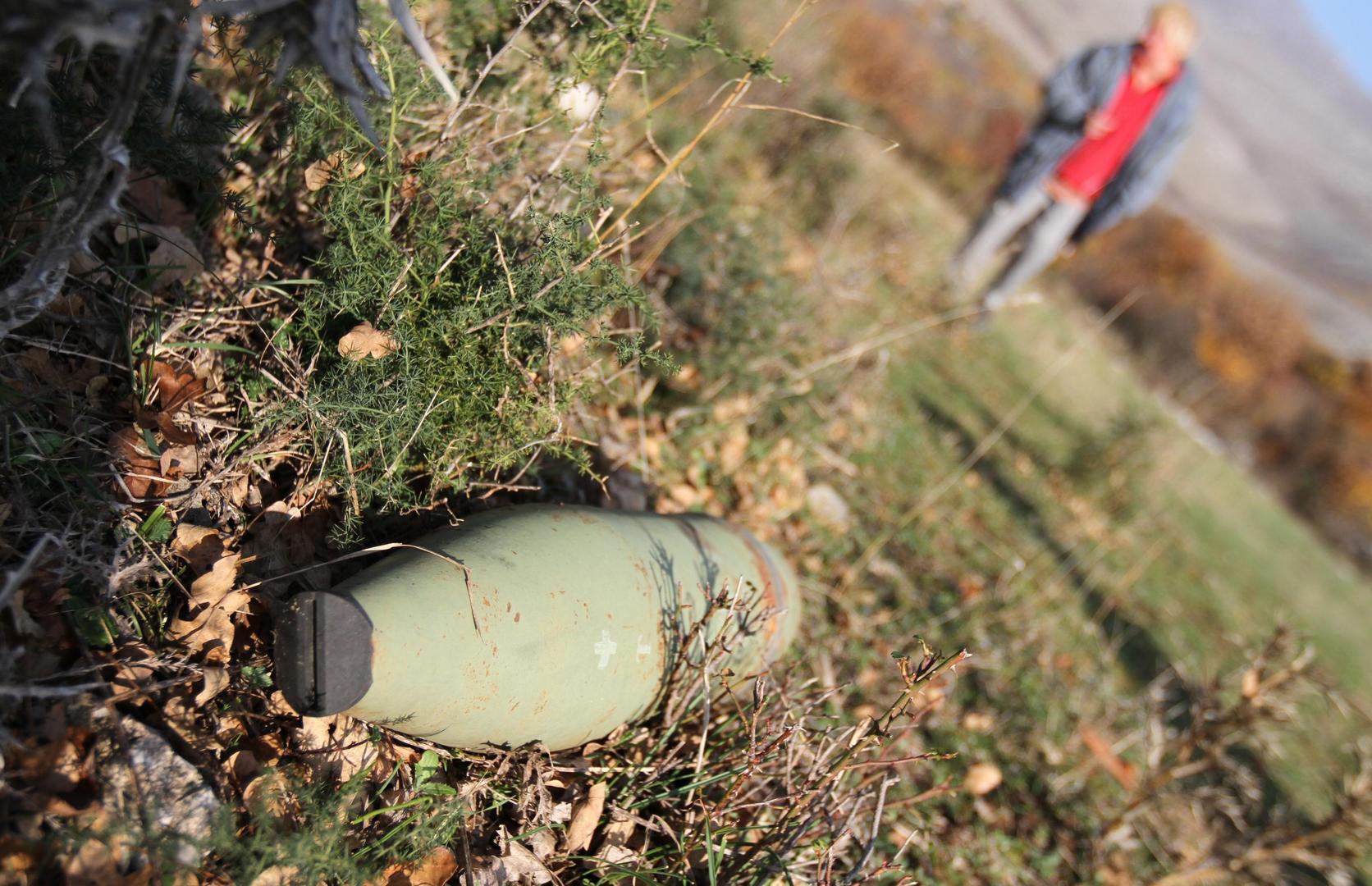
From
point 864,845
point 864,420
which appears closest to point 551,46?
point 864,845

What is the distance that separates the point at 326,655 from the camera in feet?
4.61

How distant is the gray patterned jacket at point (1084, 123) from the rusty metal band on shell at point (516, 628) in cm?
539

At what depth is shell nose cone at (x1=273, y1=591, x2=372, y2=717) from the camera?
141 centimetres

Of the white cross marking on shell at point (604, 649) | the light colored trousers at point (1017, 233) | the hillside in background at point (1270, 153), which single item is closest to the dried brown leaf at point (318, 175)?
the white cross marking on shell at point (604, 649)

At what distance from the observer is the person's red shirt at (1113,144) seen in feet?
19.6

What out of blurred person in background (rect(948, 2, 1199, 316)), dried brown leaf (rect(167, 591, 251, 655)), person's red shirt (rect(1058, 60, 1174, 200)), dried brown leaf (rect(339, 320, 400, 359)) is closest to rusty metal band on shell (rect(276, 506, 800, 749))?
dried brown leaf (rect(167, 591, 251, 655))

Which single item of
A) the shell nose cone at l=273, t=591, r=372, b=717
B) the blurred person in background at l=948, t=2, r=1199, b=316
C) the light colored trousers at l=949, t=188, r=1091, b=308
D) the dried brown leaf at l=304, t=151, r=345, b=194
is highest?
the blurred person in background at l=948, t=2, r=1199, b=316

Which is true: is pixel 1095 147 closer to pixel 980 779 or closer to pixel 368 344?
pixel 980 779

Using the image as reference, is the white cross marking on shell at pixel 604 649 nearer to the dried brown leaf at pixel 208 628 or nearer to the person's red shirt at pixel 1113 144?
the dried brown leaf at pixel 208 628

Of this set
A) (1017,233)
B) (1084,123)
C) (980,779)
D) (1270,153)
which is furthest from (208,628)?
(1270,153)

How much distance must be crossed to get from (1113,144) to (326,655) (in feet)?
21.4

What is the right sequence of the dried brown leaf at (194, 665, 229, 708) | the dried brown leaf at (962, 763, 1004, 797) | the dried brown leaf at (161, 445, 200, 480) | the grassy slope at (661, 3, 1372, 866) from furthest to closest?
the grassy slope at (661, 3, 1372, 866)
the dried brown leaf at (962, 763, 1004, 797)
the dried brown leaf at (161, 445, 200, 480)
the dried brown leaf at (194, 665, 229, 708)

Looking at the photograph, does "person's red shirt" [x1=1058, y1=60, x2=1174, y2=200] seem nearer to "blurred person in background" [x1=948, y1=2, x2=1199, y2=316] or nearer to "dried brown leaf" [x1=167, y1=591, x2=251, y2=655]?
"blurred person in background" [x1=948, y1=2, x2=1199, y2=316]

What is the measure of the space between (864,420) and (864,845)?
116 inches
